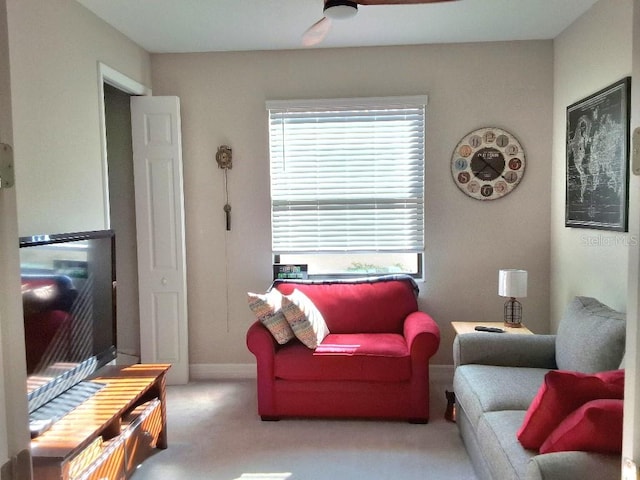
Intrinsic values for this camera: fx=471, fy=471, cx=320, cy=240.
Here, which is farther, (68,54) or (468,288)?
(468,288)

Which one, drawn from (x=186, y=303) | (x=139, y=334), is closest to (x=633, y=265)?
(x=186, y=303)

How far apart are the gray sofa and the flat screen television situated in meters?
1.98

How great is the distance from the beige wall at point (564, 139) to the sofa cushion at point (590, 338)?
0.25 meters

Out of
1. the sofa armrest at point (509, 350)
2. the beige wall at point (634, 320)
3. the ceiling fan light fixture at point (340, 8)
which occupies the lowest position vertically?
the sofa armrest at point (509, 350)

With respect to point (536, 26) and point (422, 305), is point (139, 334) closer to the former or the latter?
point (422, 305)

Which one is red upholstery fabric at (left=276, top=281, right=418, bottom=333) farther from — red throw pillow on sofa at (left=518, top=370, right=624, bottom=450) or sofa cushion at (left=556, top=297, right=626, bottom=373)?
red throw pillow on sofa at (left=518, top=370, right=624, bottom=450)

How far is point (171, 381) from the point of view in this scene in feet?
13.0

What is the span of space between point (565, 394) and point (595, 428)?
0.15m

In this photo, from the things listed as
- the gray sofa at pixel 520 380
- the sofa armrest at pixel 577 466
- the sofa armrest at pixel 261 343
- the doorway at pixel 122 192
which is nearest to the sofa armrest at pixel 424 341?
the gray sofa at pixel 520 380

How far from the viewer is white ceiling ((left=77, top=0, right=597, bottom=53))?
10.1 ft

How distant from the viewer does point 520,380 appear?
8.45ft

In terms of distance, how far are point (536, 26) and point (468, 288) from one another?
2.06 meters

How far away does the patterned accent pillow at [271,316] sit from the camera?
3172mm

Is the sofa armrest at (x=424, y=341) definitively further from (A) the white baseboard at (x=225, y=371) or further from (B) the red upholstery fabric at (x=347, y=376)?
(A) the white baseboard at (x=225, y=371)
